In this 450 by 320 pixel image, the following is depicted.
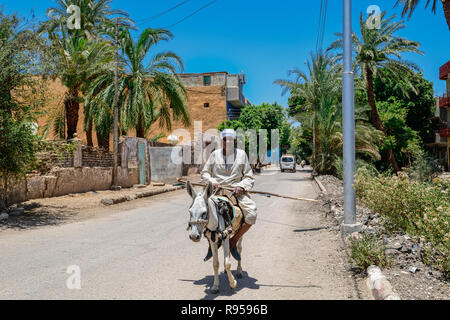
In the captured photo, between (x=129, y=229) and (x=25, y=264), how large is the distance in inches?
138

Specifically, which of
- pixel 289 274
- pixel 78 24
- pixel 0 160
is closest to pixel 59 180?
pixel 0 160

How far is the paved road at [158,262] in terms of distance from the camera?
4.90 metres

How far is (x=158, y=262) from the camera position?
6.35 metres

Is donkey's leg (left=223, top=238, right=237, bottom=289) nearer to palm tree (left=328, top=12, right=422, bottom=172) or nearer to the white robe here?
the white robe

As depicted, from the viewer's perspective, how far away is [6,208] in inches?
454

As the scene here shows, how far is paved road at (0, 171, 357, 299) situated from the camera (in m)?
4.90

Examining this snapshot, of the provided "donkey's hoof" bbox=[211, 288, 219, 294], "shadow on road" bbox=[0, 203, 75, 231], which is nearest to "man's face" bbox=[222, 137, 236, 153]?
"donkey's hoof" bbox=[211, 288, 219, 294]

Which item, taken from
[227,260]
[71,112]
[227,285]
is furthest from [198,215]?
[71,112]

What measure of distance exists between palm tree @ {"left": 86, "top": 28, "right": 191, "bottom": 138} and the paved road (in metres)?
12.0

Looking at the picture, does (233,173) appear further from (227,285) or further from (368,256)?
(368,256)

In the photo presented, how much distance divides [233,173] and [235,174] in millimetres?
30

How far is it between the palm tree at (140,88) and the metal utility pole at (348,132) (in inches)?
599

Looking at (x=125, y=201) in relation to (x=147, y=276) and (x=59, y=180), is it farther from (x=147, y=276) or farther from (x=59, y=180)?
(x=147, y=276)
